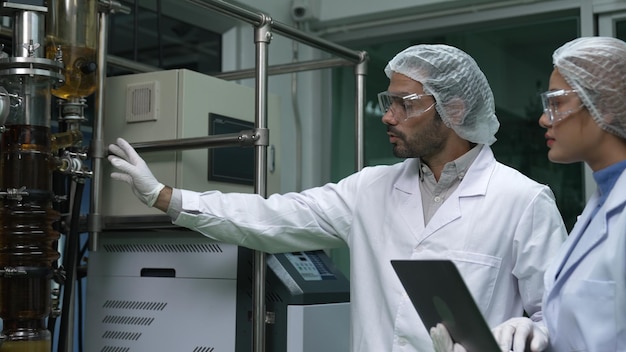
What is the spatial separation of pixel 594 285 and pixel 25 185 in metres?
1.15

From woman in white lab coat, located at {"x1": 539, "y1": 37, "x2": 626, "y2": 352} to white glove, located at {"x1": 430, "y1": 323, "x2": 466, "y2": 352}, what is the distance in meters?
0.19

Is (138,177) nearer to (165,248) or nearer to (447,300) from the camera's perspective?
(165,248)

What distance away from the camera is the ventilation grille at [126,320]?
210 cm

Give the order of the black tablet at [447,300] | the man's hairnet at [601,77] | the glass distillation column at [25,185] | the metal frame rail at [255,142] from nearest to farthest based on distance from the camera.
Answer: the black tablet at [447,300] → the man's hairnet at [601,77] → the glass distillation column at [25,185] → the metal frame rail at [255,142]

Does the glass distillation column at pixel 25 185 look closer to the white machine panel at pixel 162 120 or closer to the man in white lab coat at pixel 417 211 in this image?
the man in white lab coat at pixel 417 211

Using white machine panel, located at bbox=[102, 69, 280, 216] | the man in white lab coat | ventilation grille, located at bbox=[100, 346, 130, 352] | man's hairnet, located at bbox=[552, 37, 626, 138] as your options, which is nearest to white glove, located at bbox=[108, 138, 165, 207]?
the man in white lab coat

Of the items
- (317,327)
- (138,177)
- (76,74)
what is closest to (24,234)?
(138,177)

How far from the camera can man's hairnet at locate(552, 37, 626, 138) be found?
1332 mm

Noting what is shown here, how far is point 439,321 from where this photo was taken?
140 cm

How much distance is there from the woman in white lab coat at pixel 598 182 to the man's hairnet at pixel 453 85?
1.58 feet

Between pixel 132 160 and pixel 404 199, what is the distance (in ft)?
2.15

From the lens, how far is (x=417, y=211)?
74.0 inches

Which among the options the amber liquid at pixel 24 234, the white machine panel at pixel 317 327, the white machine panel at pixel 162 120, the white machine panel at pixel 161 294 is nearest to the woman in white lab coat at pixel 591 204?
the white machine panel at pixel 317 327

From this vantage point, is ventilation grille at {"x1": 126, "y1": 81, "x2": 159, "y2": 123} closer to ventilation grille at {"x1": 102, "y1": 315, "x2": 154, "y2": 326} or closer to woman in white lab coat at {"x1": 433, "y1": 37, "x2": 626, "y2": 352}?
ventilation grille at {"x1": 102, "y1": 315, "x2": 154, "y2": 326}
